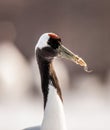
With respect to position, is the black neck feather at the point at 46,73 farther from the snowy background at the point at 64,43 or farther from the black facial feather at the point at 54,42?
the snowy background at the point at 64,43

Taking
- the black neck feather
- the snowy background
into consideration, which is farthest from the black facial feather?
the snowy background

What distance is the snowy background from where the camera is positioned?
2.42 metres

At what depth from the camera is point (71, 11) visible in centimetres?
250

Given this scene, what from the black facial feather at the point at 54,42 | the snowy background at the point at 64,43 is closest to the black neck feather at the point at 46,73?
the black facial feather at the point at 54,42

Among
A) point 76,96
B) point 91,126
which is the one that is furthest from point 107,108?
point 91,126

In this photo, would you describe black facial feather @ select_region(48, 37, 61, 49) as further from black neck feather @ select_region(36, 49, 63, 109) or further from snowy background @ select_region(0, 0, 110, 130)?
snowy background @ select_region(0, 0, 110, 130)

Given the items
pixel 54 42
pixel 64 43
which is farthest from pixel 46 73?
pixel 64 43

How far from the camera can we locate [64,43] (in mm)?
2477

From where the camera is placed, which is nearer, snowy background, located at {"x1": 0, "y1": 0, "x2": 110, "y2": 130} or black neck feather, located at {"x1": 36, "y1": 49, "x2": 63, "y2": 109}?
black neck feather, located at {"x1": 36, "y1": 49, "x2": 63, "y2": 109}

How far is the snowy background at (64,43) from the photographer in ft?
7.93

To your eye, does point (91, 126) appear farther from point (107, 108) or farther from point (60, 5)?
point (60, 5)

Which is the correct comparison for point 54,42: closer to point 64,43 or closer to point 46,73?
point 46,73

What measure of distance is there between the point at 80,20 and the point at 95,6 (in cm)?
13

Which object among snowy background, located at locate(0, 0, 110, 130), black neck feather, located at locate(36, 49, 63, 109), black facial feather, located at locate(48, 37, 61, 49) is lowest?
snowy background, located at locate(0, 0, 110, 130)
